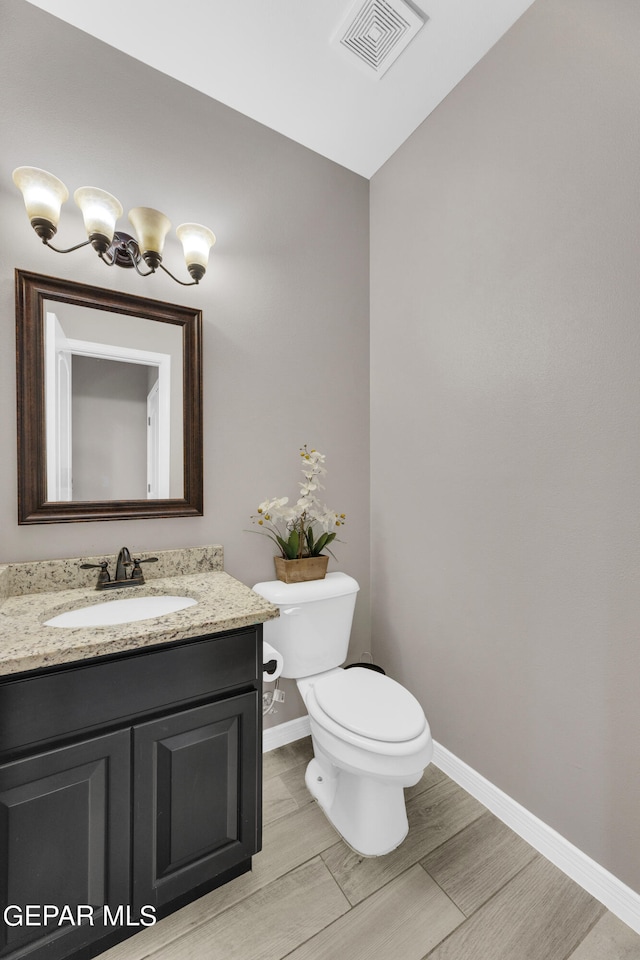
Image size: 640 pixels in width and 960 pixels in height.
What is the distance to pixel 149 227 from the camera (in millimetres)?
1384

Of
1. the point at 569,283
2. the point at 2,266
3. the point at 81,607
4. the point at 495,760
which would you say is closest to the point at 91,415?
the point at 2,266

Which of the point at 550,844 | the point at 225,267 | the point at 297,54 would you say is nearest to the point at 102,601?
the point at 225,267

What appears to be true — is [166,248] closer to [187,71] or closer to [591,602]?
[187,71]

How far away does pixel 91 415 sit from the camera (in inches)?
57.2

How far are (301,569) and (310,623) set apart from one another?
221 mm

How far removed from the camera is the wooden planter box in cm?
175

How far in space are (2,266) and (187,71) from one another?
3.42 feet

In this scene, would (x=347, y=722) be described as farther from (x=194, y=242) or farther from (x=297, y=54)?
(x=297, y=54)

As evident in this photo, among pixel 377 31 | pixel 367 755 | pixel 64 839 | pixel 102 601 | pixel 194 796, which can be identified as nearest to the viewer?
pixel 64 839

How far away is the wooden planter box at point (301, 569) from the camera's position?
5.74 feet

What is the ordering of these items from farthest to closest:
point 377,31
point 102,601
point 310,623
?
point 310,623, point 377,31, point 102,601

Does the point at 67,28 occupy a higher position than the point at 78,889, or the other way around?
the point at 67,28

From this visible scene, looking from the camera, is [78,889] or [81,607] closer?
[78,889]

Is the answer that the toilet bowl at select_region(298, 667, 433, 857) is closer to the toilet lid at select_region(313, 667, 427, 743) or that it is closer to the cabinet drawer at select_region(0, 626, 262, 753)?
the toilet lid at select_region(313, 667, 427, 743)
